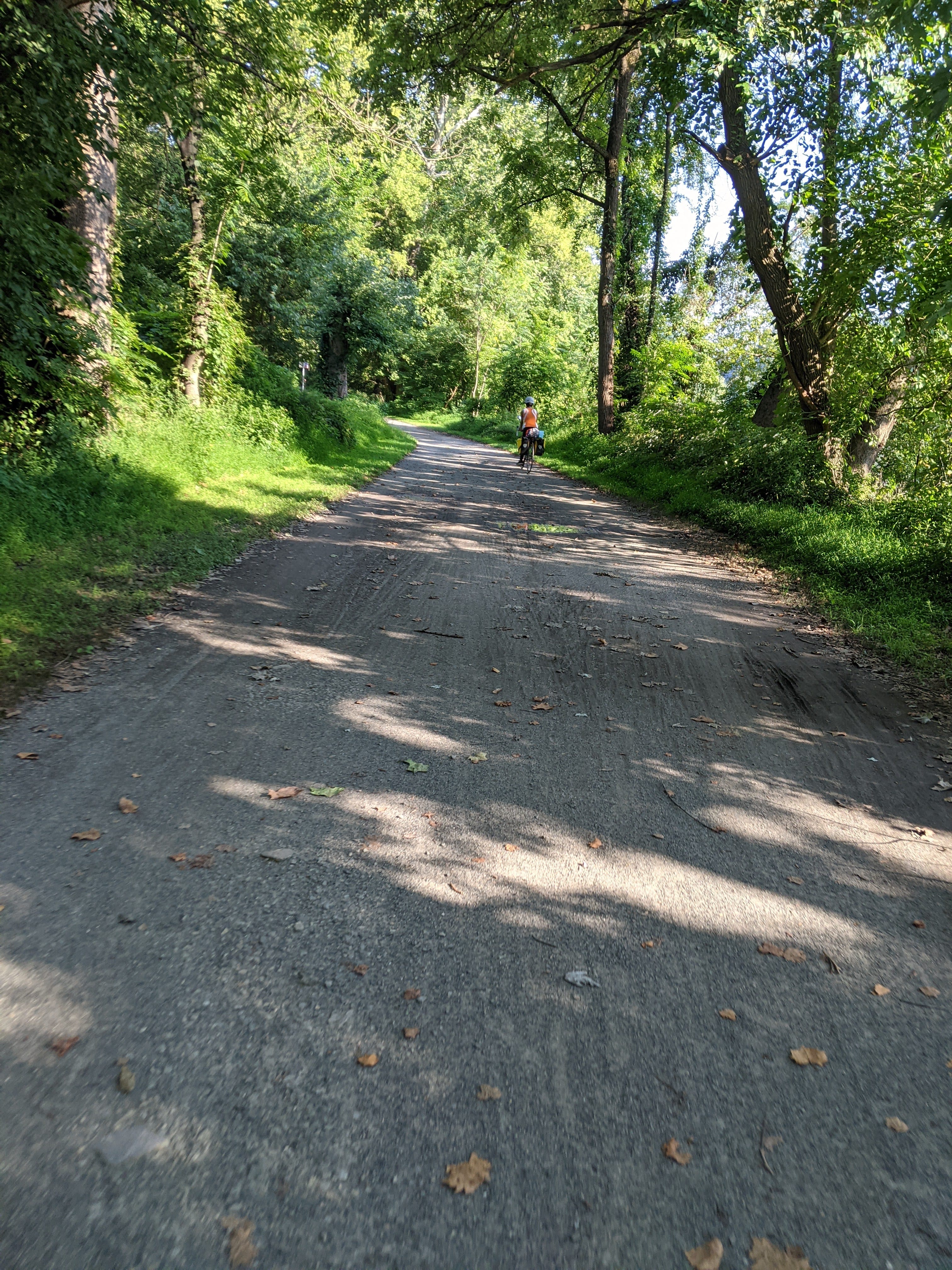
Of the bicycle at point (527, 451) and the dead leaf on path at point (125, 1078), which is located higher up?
the bicycle at point (527, 451)

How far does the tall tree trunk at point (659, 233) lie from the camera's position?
74.4ft

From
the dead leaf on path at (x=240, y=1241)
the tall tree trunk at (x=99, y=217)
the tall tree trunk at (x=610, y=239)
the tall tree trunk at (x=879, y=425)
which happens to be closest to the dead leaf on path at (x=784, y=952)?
the dead leaf on path at (x=240, y=1241)

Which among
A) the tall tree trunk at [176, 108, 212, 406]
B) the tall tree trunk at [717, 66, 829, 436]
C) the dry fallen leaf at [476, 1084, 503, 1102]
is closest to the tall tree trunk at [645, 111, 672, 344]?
the tall tree trunk at [717, 66, 829, 436]

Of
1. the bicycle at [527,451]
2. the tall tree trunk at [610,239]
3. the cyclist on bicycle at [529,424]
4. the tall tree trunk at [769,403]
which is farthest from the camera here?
the tall tree trunk at [610,239]

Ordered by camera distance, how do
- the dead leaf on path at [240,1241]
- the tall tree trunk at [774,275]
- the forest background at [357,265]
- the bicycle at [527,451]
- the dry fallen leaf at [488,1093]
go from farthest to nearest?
the bicycle at [527,451], the tall tree trunk at [774,275], the forest background at [357,265], the dry fallen leaf at [488,1093], the dead leaf on path at [240,1241]

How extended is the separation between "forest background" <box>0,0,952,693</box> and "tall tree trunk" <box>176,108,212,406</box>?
59 mm

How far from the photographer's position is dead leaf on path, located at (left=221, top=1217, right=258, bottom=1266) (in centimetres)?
191

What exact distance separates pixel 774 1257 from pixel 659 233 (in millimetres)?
26453

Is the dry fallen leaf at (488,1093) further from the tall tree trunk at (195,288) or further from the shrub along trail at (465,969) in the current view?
the tall tree trunk at (195,288)

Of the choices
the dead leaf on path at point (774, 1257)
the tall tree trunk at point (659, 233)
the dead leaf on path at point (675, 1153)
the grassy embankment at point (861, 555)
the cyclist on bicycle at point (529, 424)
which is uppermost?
the tall tree trunk at point (659, 233)

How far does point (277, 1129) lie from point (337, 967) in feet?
2.27

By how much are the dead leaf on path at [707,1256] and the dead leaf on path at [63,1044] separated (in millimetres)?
1902

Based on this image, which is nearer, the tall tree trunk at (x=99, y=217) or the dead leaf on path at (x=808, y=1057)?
the dead leaf on path at (x=808, y=1057)

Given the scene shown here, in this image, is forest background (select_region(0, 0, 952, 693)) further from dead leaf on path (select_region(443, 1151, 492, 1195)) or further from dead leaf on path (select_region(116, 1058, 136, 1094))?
dead leaf on path (select_region(443, 1151, 492, 1195))
